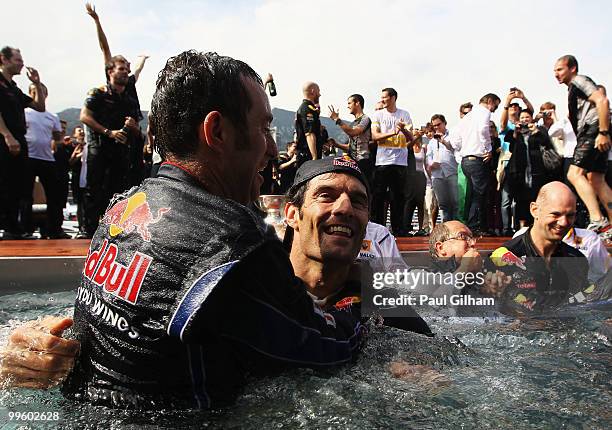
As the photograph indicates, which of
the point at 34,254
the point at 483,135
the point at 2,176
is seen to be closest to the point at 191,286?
the point at 34,254

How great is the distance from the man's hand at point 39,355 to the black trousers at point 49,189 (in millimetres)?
6010

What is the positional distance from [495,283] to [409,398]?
8.27 ft

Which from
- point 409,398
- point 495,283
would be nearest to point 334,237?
point 409,398

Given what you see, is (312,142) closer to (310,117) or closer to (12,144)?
(310,117)

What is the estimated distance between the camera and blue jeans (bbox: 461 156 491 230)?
8.02 metres

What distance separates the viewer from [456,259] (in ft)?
14.1

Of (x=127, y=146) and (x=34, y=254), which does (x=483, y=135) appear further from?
(x=34, y=254)

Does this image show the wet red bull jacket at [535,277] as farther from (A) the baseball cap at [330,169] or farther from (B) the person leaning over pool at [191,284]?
(B) the person leaning over pool at [191,284]

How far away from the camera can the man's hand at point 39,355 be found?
64.0 inches

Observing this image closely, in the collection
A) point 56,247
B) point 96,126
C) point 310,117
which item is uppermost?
Result: point 310,117

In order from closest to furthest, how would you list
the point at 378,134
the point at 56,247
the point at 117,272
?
the point at 117,272 < the point at 56,247 < the point at 378,134

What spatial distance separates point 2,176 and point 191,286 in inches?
236

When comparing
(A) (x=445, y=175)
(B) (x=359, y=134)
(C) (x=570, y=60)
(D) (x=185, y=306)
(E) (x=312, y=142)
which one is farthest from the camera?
(A) (x=445, y=175)

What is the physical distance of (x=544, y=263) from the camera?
4281mm
